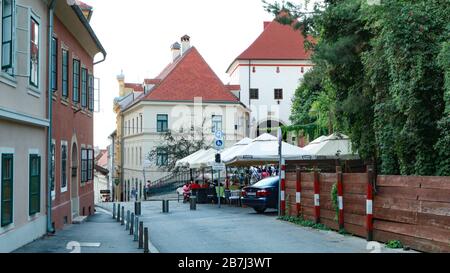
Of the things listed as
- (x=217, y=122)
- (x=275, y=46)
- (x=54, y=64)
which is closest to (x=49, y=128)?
(x=54, y=64)

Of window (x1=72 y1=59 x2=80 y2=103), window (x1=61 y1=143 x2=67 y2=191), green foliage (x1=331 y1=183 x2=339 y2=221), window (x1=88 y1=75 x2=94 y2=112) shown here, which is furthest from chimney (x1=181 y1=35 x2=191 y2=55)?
green foliage (x1=331 y1=183 x2=339 y2=221)

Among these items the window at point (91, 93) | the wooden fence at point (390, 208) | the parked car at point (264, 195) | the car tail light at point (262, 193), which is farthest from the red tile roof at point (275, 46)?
the wooden fence at point (390, 208)

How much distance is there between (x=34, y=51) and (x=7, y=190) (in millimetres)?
4094

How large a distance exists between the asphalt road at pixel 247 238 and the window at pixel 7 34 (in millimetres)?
4900

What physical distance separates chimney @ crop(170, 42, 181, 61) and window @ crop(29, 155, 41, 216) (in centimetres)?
6017

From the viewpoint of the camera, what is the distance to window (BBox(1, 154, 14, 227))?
47.0 ft

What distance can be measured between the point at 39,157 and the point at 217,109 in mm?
48949

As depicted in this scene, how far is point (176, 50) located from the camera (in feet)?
256

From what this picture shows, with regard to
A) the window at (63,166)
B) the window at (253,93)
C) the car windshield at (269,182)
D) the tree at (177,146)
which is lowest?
the car windshield at (269,182)

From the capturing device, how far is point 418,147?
1519cm

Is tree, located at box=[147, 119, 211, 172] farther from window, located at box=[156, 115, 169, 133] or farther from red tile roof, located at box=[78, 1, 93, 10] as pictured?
red tile roof, located at box=[78, 1, 93, 10]

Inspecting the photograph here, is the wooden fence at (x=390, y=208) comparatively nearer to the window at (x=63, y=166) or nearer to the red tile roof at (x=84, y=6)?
the window at (x=63, y=166)

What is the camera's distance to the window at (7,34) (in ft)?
46.3

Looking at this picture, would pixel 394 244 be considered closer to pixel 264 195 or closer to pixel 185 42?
pixel 264 195
